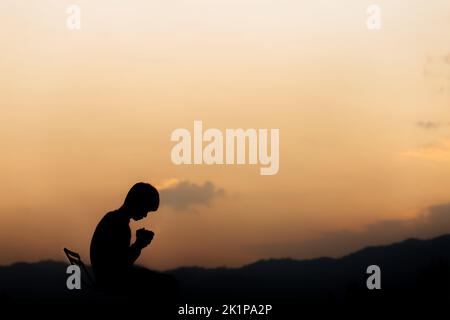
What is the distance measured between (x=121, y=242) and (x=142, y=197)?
1.27 feet

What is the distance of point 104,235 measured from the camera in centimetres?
657

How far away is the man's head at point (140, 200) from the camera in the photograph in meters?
6.70

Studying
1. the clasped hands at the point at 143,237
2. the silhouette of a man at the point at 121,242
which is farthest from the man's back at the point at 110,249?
the clasped hands at the point at 143,237

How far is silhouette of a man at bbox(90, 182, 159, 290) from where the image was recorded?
256 inches

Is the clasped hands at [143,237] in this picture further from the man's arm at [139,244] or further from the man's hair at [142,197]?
the man's hair at [142,197]

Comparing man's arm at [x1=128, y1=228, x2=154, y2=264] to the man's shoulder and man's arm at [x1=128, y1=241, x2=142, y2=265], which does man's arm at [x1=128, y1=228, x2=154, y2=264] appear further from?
the man's shoulder
